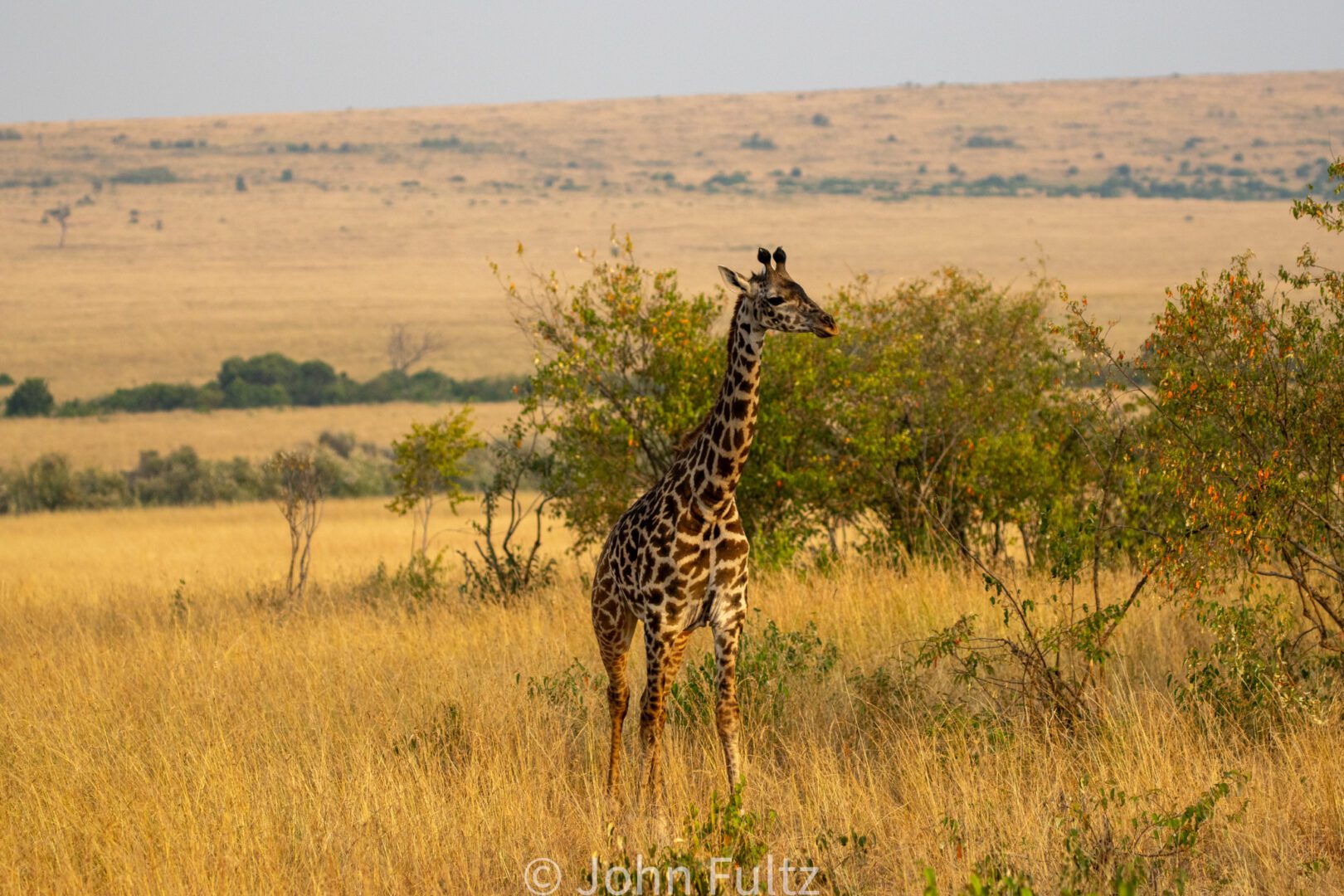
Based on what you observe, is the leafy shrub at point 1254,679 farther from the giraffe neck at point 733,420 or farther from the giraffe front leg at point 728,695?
the giraffe neck at point 733,420

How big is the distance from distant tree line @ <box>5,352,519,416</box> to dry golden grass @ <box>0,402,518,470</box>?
1.59 meters

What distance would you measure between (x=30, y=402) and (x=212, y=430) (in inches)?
409

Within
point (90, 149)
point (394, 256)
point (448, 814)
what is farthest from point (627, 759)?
point (90, 149)

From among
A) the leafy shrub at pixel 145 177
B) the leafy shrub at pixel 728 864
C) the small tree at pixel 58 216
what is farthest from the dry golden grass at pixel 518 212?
the leafy shrub at pixel 728 864

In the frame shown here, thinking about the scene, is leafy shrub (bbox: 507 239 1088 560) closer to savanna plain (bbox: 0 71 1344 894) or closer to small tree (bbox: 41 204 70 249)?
savanna plain (bbox: 0 71 1344 894)

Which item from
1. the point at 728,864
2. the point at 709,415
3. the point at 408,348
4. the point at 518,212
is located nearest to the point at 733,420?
the point at 709,415

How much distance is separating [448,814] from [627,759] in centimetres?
146

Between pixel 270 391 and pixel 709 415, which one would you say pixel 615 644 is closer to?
pixel 709 415

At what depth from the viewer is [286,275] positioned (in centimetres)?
11000

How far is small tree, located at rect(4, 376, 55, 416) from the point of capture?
52634mm

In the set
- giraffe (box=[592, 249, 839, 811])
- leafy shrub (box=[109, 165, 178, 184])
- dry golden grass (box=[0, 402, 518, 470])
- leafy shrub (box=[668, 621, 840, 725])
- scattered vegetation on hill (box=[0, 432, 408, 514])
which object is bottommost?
dry golden grass (box=[0, 402, 518, 470])

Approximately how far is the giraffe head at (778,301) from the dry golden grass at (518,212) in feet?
177

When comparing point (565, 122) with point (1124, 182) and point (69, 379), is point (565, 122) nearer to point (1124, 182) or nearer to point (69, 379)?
point (1124, 182)

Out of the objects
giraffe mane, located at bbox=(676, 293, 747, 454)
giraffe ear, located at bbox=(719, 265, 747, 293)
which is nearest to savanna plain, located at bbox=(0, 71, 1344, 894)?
giraffe mane, located at bbox=(676, 293, 747, 454)
